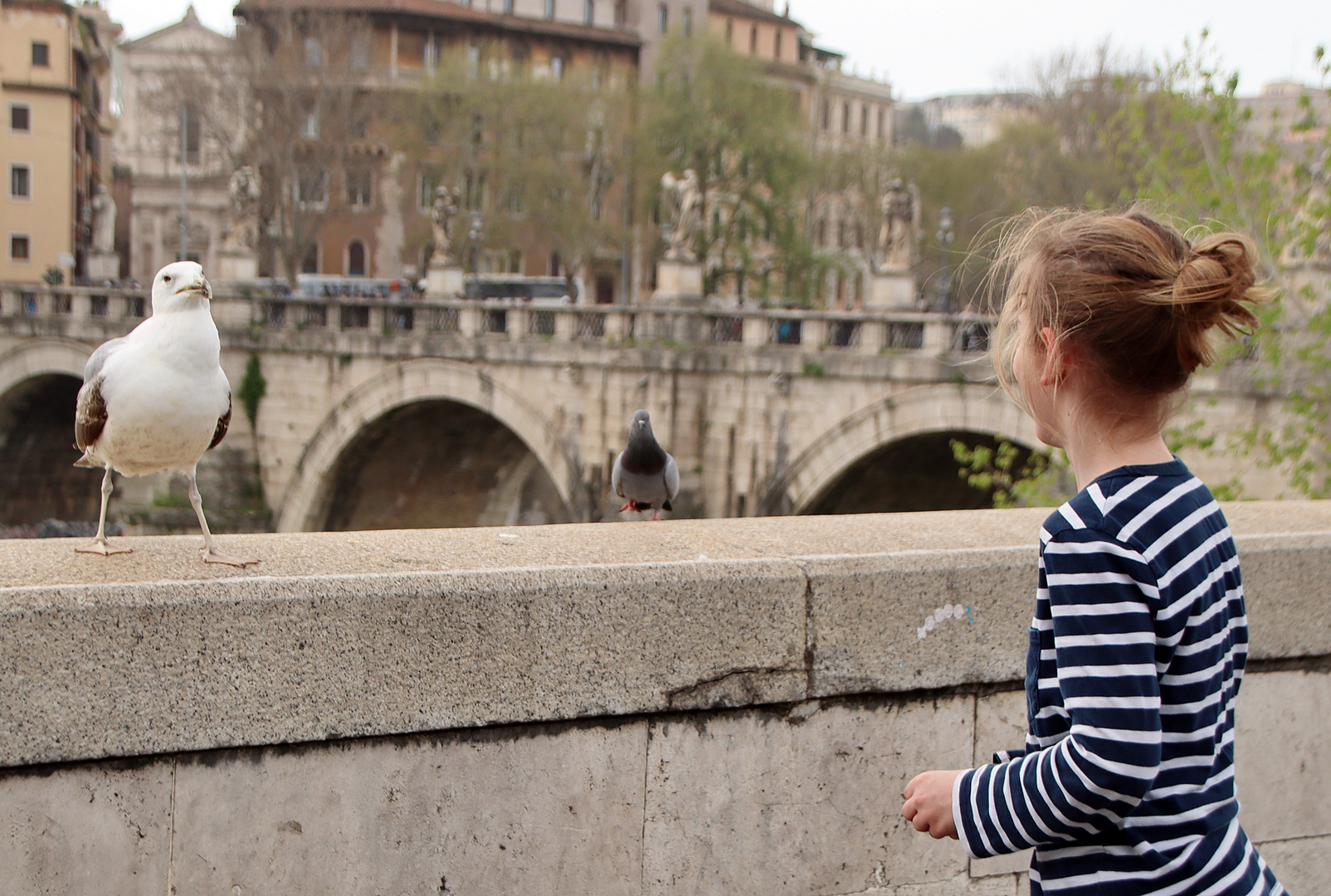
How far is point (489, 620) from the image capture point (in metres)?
2.36

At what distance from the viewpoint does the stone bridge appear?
1838 cm

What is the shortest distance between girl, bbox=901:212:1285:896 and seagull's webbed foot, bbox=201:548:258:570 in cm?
138

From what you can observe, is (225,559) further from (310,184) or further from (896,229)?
(310,184)

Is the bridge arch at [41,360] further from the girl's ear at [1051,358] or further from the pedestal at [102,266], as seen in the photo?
the girl's ear at [1051,358]

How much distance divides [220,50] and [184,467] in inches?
1329

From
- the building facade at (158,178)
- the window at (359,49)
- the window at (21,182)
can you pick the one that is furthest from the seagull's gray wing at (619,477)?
the window at (21,182)

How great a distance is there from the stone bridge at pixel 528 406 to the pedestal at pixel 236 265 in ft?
2.95

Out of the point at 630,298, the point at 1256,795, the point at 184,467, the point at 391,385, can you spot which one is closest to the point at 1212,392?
the point at 1256,795

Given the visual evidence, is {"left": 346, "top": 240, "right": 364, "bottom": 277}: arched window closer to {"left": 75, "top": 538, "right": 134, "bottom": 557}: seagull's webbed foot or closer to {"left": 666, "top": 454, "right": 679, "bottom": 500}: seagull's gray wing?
{"left": 666, "top": 454, "right": 679, "bottom": 500}: seagull's gray wing

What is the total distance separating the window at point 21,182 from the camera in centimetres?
4541

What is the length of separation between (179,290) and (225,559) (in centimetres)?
75

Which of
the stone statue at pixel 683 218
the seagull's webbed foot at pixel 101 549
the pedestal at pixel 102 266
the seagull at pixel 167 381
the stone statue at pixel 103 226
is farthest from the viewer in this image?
the stone statue at pixel 103 226

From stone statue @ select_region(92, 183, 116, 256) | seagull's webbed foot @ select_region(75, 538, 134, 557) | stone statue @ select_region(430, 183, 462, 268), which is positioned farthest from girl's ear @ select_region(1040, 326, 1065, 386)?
stone statue @ select_region(92, 183, 116, 256)

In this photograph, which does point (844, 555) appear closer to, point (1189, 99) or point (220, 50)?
point (1189, 99)
